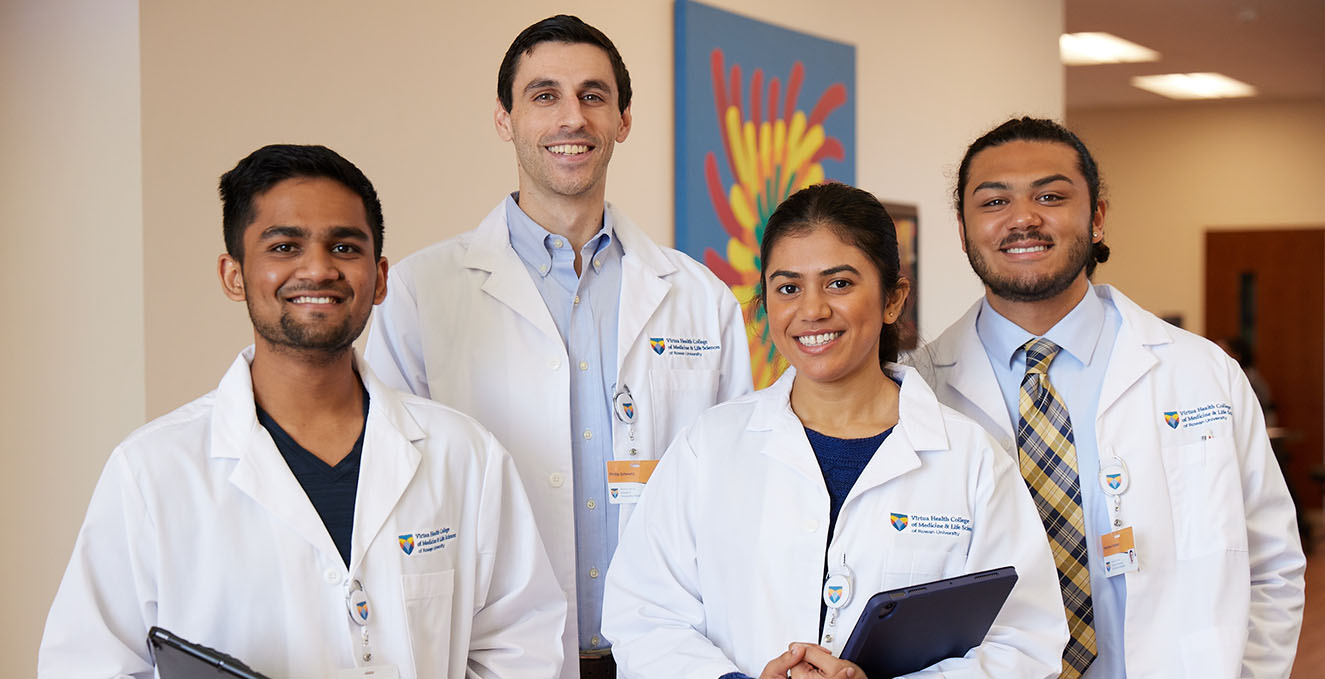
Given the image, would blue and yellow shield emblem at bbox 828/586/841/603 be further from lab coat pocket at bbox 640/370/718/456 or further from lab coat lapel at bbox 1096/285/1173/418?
lab coat lapel at bbox 1096/285/1173/418

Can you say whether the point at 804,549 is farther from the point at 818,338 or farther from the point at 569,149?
the point at 569,149

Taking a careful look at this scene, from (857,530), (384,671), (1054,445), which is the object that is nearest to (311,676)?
(384,671)

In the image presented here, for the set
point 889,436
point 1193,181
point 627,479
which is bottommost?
point 627,479

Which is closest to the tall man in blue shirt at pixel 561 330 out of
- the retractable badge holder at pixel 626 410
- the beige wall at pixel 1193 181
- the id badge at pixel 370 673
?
the retractable badge holder at pixel 626 410

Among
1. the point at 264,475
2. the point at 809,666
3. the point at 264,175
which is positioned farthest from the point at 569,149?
the point at 809,666

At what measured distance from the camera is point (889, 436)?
6.48ft

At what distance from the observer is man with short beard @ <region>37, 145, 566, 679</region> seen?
175cm

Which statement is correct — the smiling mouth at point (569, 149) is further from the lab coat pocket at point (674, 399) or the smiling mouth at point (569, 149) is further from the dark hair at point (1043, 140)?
the dark hair at point (1043, 140)

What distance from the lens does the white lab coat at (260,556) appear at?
5.72 ft

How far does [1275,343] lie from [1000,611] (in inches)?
429

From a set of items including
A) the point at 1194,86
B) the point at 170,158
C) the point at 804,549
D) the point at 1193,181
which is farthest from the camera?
the point at 1193,181

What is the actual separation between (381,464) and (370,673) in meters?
0.32

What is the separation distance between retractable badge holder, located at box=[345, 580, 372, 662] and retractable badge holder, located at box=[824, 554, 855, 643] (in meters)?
0.71

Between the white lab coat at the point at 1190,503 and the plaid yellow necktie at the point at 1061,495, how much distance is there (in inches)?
1.6
